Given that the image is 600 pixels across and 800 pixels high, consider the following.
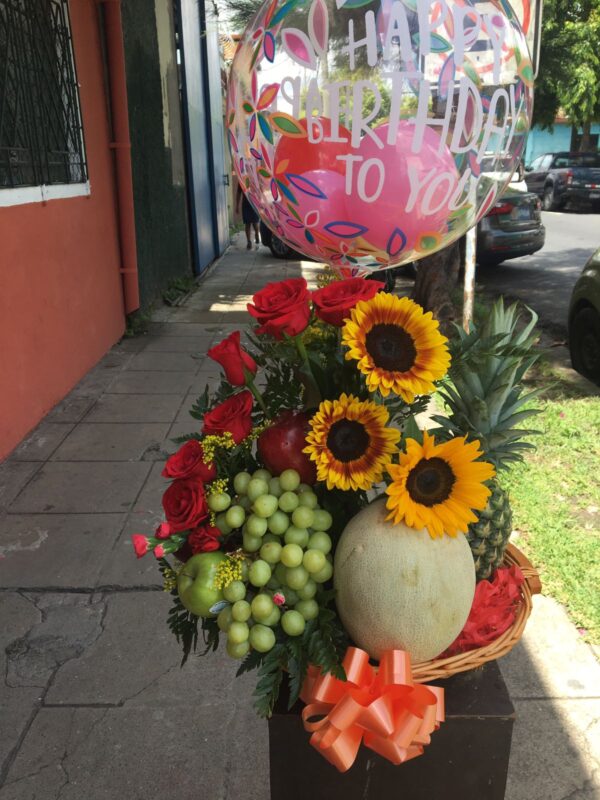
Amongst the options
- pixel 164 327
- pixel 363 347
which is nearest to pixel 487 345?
pixel 363 347

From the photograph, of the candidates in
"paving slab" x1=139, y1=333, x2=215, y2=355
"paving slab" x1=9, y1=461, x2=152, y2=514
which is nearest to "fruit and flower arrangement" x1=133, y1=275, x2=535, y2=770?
"paving slab" x1=9, y1=461, x2=152, y2=514

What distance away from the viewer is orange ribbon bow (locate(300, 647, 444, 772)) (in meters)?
1.24

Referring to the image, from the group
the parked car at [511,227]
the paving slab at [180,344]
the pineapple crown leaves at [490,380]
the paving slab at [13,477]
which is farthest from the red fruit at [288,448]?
the parked car at [511,227]

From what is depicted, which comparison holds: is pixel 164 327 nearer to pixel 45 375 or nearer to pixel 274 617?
pixel 45 375

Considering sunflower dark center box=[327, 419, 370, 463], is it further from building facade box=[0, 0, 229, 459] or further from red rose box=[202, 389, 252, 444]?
building facade box=[0, 0, 229, 459]

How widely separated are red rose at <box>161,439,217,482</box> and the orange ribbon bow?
45 centimetres

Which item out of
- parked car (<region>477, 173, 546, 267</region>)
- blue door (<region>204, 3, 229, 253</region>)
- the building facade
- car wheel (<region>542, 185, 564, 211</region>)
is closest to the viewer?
the building facade

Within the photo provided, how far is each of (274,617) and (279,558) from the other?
0.11 meters

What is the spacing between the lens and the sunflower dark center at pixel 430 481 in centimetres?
132

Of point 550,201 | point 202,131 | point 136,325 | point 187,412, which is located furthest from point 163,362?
point 550,201

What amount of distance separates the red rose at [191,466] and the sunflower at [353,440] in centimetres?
23

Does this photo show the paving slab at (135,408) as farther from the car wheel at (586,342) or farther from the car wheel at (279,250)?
the car wheel at (279,250)

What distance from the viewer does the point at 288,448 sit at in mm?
1426

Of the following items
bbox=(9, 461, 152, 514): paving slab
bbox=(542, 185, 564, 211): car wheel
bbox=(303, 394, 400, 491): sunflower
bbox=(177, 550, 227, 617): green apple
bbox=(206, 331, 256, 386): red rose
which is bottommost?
bbox=(9, 461, 152, 514): paving slab
